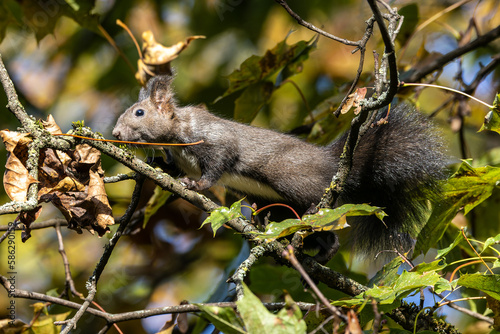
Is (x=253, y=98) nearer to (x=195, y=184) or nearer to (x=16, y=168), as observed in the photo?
(x=195, y=184)

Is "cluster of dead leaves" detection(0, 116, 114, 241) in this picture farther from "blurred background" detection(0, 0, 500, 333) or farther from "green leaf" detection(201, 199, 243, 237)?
"blurred background" detection(0, 0, 500, 333)

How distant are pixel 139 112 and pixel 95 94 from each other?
1.59m

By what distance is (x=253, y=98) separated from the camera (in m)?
3.51

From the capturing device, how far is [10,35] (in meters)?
5.03

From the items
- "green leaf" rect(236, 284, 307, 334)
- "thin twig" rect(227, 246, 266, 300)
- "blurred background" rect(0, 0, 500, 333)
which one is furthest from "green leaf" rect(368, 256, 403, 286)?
"blurred background" rect(0, 0, 500, 333)

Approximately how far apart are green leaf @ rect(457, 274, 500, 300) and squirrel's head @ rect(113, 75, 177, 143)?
220cm

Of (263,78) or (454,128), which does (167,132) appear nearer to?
(263,78)

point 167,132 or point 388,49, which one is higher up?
point 388,49

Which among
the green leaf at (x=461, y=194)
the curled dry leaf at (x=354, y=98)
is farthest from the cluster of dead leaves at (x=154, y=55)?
the green leaf at (x=461, y=194)

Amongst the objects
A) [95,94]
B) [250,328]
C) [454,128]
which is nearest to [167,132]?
[95,94]

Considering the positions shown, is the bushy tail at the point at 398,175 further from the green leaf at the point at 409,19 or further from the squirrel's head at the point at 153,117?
the squirrel's head at the point at 153,117

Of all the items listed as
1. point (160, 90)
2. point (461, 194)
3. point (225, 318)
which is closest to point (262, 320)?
point (225, 318)

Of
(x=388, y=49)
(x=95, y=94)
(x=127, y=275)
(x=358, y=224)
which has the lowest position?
(x=127, y=275)

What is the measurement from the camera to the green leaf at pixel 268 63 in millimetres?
3330
